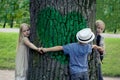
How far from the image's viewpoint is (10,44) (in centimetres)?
1844

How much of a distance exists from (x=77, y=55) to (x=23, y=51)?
1.08 metres

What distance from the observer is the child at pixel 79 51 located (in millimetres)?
5488

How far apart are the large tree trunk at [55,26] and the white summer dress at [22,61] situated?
0.60 metres

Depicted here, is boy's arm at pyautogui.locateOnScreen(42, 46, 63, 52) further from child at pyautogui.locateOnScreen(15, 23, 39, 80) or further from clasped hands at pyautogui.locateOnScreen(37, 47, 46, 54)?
child at pyautogui.locateOnScreen(15, 23, 39, 80)

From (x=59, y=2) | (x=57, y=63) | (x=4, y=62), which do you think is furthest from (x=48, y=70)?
(x=4, y=62)

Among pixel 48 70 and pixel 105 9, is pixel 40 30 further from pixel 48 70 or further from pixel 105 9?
pixel 105 9

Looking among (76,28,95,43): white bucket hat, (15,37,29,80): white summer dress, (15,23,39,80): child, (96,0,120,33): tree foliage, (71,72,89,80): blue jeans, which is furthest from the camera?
(96,0,120,33): tree foliage

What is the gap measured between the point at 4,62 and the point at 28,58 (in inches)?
363

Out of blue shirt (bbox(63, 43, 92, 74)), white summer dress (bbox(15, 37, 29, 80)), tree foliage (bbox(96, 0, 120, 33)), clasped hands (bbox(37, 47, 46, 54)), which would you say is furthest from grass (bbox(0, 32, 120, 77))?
clasped hands (bbox(37, 47, 46, 54))

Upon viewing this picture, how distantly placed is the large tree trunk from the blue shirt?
85 millimetres

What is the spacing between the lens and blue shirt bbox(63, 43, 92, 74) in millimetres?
5508

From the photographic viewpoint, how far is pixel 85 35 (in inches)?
215

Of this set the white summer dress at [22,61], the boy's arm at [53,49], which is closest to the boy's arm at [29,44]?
the boy's arm at [53,49]

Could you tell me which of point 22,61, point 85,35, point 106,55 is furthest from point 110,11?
point 85,35
